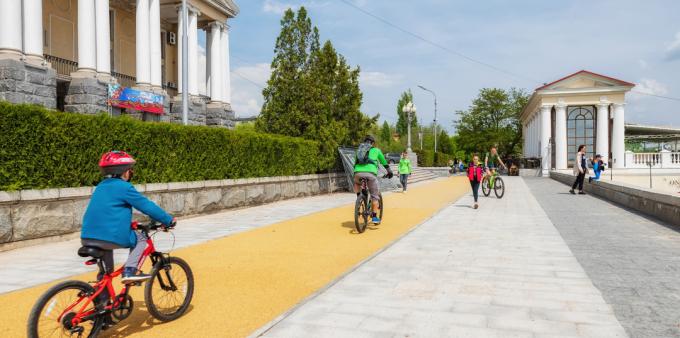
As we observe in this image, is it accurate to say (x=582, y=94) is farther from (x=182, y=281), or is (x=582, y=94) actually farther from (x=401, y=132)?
(x=401, y=132)

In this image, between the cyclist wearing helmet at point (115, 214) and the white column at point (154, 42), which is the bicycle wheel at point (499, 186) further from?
the white column at point (154, 42)

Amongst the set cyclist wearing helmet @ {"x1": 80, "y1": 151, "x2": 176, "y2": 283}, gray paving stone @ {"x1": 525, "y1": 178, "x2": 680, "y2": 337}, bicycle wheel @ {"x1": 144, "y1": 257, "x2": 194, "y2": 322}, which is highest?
cyclist wearing helmet @ {"x1": 80, "y1": 151, "x2": 176, "y2": 283}

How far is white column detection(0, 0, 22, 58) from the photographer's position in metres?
17.7

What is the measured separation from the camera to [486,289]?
17.3 feet

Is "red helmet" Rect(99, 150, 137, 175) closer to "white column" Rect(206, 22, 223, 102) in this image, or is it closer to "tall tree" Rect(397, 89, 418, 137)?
"white column" Rect(206, 22, 223, 102)

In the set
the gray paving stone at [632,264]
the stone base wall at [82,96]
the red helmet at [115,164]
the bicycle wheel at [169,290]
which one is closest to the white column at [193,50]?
the stone base wall at [82,96]

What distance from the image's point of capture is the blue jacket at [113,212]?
3779mm

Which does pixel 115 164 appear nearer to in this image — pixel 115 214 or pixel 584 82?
pixel 115 214

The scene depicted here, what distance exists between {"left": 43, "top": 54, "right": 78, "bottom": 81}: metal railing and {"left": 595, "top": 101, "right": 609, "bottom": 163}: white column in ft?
137

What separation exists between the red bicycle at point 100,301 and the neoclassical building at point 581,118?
45.4 m

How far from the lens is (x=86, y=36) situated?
21.6m

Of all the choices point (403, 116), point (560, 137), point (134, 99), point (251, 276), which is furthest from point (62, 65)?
point (403, 116)

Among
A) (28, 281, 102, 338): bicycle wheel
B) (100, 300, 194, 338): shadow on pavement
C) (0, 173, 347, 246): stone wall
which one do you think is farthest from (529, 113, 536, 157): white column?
(28, 281, 102, 338): bicycle wheel

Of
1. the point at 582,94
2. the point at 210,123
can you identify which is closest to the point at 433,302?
the point at 210,123
